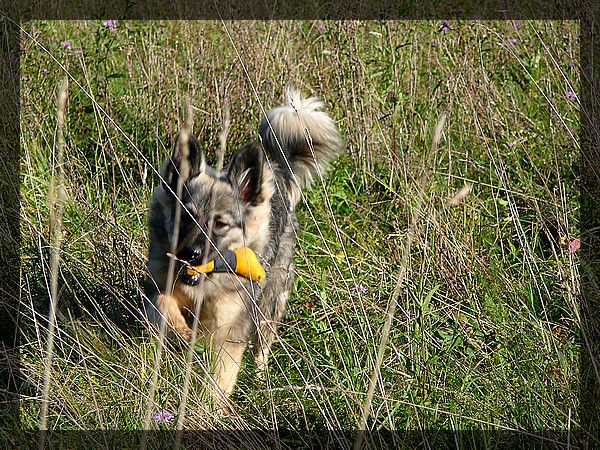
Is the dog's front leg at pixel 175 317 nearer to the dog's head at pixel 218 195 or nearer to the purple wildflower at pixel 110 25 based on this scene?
the dog's head at pixel 218 195

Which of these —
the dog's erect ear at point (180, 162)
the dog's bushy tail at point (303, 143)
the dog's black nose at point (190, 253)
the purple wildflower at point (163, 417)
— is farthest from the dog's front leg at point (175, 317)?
the dog's bushy tail at point (303, 143)

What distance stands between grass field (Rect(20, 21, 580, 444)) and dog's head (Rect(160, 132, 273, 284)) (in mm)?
225

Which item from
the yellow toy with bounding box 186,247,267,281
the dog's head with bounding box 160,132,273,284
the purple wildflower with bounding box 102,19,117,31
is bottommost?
the yellow toy with bounding box 186,247,267,281

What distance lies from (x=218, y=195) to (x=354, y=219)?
1098 millimetres

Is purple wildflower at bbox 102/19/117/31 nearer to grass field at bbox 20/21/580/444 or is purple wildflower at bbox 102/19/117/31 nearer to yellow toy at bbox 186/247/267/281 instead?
grass field at bbox 20/21/580/444

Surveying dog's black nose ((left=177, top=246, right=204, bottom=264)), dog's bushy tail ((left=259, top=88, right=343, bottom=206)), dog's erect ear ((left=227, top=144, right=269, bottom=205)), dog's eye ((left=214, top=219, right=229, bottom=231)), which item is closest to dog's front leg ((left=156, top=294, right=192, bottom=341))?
dog's black nose ((left=177, top=246, right=204, bottom=264))

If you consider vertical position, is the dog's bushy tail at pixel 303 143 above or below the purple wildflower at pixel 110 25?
below

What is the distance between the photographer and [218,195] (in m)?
3.64

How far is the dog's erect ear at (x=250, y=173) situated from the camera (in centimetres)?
352

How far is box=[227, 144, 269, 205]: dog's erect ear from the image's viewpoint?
3516 millimetres

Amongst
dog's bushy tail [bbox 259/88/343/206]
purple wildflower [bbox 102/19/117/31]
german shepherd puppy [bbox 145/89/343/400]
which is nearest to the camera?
german shepherd puppy [bbox 145/89/343/400]

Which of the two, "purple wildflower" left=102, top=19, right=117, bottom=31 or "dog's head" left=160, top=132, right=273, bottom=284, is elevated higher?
"purple wildflower" left=102, top=19, right=117, bottom=31

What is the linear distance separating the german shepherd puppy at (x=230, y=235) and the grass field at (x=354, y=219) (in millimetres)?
131

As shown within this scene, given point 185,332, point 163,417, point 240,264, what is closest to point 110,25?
point 240,264
